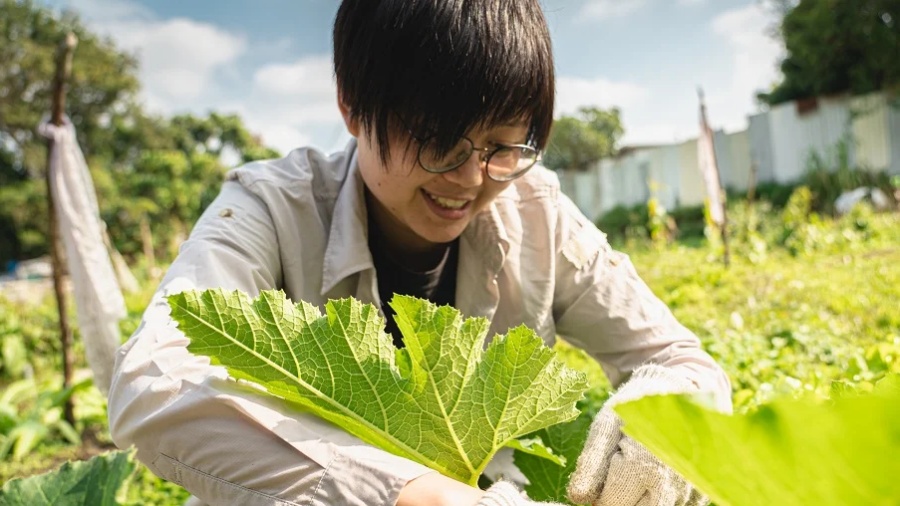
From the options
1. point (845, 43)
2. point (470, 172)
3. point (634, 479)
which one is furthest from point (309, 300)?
point (845, 43)

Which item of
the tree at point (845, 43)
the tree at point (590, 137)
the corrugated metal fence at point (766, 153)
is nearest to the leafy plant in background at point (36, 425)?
the corrugated metal fence at point (766, 153)

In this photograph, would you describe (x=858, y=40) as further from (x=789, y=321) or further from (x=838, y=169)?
(x=789, y=321)

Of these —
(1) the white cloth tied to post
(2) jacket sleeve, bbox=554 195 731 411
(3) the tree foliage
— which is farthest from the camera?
A: (3) the tree foliage

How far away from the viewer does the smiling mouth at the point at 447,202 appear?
1.47 metres

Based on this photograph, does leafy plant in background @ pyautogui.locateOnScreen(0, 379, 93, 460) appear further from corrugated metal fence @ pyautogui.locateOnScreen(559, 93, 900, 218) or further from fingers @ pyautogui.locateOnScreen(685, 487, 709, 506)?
corrugated metal fence @ pyautogui.locateOnScreen(559, 93, 900, 218)

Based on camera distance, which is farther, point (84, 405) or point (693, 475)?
point (84, 405)

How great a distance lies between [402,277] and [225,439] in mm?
889

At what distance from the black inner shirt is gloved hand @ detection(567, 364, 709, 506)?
780 millimetres

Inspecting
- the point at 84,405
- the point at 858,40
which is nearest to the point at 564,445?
the point at 84,405

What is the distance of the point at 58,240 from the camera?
188 inches

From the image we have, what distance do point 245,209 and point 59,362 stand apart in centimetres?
670

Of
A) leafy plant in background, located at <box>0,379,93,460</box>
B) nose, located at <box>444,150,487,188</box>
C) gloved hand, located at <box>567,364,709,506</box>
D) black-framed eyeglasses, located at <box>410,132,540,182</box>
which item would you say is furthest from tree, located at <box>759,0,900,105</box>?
gloved hand, located at <box>567,364,709,506</box>

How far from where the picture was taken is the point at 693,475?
410 mm

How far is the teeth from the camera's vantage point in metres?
1.47
